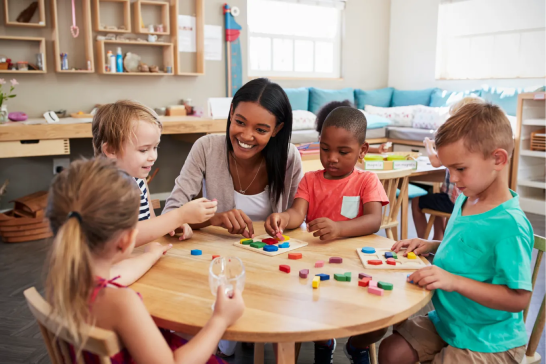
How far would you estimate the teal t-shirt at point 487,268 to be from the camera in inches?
42.6

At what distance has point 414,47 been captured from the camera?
6.92 metres

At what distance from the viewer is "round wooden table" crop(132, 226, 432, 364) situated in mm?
894

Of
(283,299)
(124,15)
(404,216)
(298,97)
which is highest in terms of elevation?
(124,15)

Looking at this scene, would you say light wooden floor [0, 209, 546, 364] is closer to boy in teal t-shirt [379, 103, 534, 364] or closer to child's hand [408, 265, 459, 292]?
boy in teal t-shirt [379, 103, 534, 364]

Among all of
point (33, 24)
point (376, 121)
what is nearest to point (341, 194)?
point (33, 24)

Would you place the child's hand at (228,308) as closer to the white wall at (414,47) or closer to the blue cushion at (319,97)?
the blue cushion at (319,97)

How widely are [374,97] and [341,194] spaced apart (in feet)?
17.7

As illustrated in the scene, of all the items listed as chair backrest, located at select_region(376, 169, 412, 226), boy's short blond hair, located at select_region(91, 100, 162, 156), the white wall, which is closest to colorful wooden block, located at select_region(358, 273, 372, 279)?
boy's short blond hair, located at select_region(91, 100, 162, 156)

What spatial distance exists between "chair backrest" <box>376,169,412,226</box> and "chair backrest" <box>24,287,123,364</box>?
1.90 meters

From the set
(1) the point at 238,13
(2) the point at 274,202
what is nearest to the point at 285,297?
(2) the point at 274,202

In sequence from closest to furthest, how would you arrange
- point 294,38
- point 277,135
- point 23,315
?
point 277,135
point 23,315
point 294,38

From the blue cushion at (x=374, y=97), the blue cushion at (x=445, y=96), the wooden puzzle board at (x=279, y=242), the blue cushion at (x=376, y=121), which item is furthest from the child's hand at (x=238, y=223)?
the blue cushion at (x=374, y=97)

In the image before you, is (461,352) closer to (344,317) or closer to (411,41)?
(344,317)

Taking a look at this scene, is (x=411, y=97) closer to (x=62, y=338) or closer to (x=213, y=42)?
(x=213, y=42)
